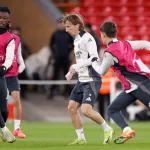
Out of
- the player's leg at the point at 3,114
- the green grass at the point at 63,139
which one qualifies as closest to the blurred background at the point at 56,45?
the green grass at the point at 63,139

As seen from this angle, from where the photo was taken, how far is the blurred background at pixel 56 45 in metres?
23.0

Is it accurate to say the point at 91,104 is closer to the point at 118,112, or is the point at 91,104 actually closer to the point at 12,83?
the point at 118,112

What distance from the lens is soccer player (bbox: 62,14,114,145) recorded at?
13234 mm

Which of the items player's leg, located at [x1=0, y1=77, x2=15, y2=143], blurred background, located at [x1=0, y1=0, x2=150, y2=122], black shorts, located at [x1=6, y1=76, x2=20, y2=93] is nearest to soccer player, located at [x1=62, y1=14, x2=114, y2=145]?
player's leg, located at [x1=0, y1=77, x2=15, y2=143]

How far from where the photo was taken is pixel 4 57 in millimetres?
13633

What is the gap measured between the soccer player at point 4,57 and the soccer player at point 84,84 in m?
0.93

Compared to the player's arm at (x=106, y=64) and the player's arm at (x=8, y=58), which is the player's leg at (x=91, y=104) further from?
the player's arm at (x=8, y=58)

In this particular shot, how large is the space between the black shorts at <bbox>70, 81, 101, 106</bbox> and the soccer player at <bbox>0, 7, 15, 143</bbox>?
1.12 metres

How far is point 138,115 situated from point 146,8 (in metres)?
7.46

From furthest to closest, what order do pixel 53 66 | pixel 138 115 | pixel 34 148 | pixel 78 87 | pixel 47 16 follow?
Result: pixel 47 16 < pixel 53 66 < pixel 138 115 < pixel 78 87 < pixel 34 148

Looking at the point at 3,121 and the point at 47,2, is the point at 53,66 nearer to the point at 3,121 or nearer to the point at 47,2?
the point at 47,2

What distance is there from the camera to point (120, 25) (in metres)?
27.8

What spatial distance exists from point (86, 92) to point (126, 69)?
0.90 meters

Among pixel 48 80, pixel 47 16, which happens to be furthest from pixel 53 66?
pixel 47 16
